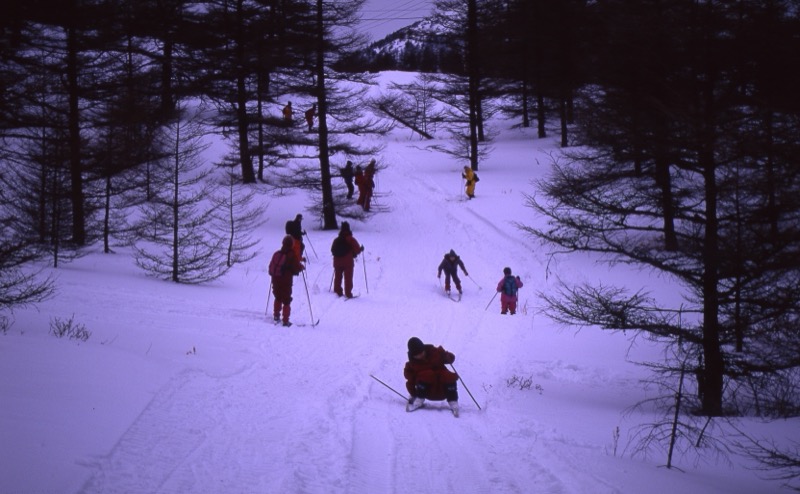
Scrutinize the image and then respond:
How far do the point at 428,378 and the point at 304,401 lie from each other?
1784 millimetres

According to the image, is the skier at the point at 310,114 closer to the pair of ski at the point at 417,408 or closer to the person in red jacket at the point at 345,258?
the person in red jacket at the point at 345,258

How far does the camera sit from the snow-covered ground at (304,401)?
5094mm

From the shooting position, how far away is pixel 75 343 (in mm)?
8148

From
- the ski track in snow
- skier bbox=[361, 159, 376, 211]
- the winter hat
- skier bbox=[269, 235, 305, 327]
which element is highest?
skier bbox=[361, 159, 376, 211]

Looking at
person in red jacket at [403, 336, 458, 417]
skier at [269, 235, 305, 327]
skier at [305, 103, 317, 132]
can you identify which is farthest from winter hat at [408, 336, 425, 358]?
skier at [305, 103, 317, 132]

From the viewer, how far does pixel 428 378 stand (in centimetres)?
796

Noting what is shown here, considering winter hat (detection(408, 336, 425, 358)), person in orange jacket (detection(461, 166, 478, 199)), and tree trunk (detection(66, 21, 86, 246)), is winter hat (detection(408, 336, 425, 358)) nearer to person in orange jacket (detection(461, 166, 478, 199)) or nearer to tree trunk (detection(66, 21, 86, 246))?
tree trunk (detection(66, 21, 86, 246))

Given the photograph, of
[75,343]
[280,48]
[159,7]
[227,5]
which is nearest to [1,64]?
[75,343]

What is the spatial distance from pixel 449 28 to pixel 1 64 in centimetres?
2339

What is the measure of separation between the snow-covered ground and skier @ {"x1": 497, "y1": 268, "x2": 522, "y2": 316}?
0.37 meters

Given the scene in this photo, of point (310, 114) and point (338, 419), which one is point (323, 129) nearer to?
point (310, 114)

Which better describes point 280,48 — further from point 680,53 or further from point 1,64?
point 680,53

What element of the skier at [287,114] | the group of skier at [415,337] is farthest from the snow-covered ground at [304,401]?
the skier at [287,114]

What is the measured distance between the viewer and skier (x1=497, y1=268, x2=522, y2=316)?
15.8 meters
